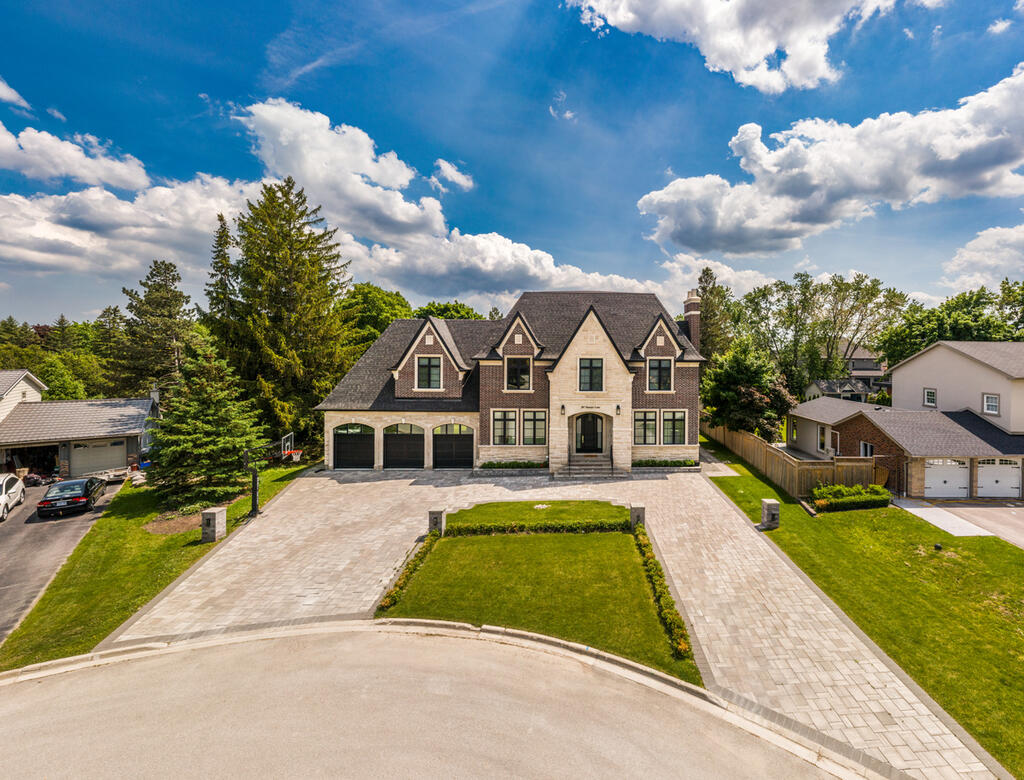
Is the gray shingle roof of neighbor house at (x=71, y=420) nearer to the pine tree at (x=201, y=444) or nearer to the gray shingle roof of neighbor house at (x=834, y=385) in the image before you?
the pine tree at (x=201, y=444)

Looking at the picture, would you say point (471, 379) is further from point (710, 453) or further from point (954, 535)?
point (954, 535)

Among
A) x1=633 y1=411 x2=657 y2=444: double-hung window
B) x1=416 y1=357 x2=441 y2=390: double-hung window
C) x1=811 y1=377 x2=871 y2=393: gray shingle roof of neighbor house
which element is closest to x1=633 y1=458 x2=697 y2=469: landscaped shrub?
x1=633 y1=411 x2=657 y2=444: double-hung window

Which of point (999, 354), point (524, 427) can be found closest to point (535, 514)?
point (524, 427)

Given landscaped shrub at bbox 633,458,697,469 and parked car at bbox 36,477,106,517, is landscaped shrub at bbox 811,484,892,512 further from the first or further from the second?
parked car at bbox 36,477,106,517

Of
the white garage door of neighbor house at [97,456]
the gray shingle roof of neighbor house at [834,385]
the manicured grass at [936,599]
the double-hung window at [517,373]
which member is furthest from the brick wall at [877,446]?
the white garage door of neighbor house at [97,456]

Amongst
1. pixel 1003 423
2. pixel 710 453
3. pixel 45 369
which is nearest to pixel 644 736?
pixel 710 453

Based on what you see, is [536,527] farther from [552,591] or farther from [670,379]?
[670,379]

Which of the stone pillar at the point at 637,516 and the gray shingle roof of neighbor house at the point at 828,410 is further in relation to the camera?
the gray shingle roof of neighbor house at the point at 828,410
